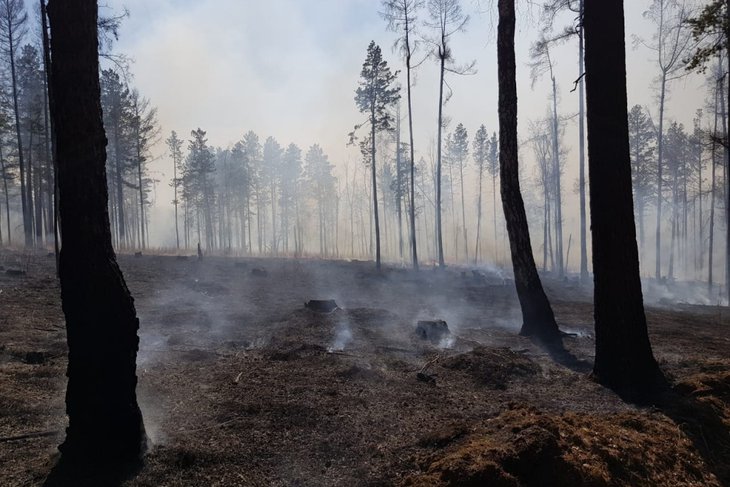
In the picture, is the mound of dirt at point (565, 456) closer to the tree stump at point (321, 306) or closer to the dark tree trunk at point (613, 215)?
the dark tree trunk at point (613, 215)

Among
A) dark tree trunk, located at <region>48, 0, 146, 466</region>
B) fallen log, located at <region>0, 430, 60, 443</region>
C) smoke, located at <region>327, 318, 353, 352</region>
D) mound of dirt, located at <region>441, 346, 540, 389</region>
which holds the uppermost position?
dark tree trunk, located at <region>48, 0, 146, 466</region>

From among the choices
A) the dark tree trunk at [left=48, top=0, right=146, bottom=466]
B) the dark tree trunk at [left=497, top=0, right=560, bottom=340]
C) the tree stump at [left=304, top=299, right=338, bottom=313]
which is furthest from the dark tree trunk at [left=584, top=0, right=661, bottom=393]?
the tree stump at [left=304, top=299, right=338, bottom=313]

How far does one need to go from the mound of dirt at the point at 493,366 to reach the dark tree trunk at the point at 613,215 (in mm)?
987

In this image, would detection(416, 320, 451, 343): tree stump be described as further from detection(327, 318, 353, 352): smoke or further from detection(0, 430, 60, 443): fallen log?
detection(0, 430, 60, 443): fallen log

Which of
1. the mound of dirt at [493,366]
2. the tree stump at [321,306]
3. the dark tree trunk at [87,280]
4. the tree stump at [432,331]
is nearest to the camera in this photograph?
the dark tree trunk at [87,280]

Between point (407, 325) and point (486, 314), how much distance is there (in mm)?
3454

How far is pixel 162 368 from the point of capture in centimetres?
647

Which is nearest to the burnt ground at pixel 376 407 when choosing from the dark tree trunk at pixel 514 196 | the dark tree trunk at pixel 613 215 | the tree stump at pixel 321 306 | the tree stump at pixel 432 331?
the tree stump at pixel 432 331

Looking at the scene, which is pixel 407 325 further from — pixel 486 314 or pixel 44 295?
pixel 44 295

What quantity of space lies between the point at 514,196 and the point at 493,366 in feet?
12.4

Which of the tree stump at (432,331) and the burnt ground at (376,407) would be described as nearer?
the burnt ground at (376,407)

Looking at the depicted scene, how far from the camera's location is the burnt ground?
10.9ft

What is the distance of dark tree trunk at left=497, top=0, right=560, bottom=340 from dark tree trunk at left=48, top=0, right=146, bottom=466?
274 inches

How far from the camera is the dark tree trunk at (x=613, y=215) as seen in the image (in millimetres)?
5262
